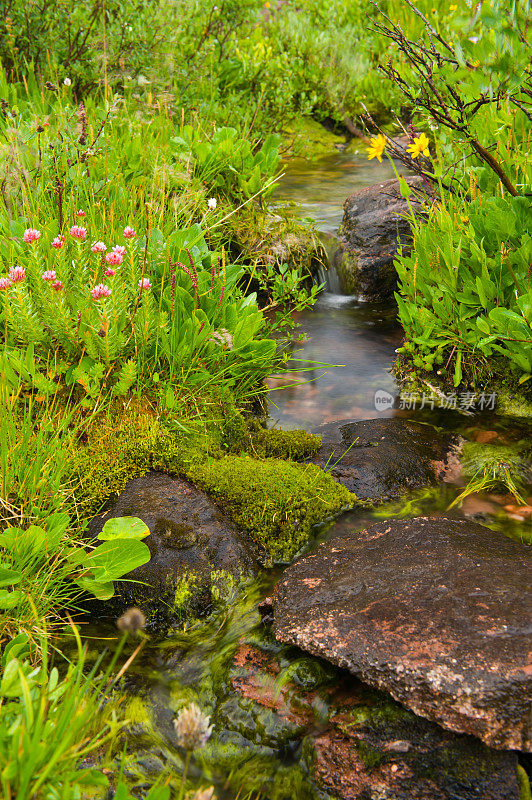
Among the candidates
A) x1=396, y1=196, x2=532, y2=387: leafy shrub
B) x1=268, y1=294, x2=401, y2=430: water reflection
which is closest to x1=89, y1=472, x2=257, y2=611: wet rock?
x1=268, y1=294, x2=401, y2=430: water reflection

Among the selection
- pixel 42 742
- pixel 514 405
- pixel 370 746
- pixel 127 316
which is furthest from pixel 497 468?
pixel 42 742

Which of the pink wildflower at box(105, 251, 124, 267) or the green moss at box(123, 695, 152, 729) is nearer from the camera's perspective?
the green moss at box(123, 695, 152, 729)

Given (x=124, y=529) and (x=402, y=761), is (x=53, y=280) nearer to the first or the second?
(x=124, y=529)

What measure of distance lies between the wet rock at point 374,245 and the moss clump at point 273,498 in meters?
3.25

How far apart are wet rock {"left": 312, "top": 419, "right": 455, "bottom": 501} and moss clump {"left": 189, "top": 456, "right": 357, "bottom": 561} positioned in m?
0.21

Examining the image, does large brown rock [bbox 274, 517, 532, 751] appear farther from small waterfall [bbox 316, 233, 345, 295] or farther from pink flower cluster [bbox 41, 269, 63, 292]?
small waterfall [bbox 316, 233, 345, 295]

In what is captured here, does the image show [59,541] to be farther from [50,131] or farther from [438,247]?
[50,131]

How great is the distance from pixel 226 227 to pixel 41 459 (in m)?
3.39

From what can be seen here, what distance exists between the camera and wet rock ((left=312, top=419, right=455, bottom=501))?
356 centimetres

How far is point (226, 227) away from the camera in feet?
18.2

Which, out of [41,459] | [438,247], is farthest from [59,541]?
[438,247]

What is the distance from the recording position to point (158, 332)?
3.36 meters

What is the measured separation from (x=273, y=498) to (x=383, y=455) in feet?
2.75

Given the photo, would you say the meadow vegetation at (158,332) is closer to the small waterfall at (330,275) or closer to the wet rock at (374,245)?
the small waterfall at (330,275)
